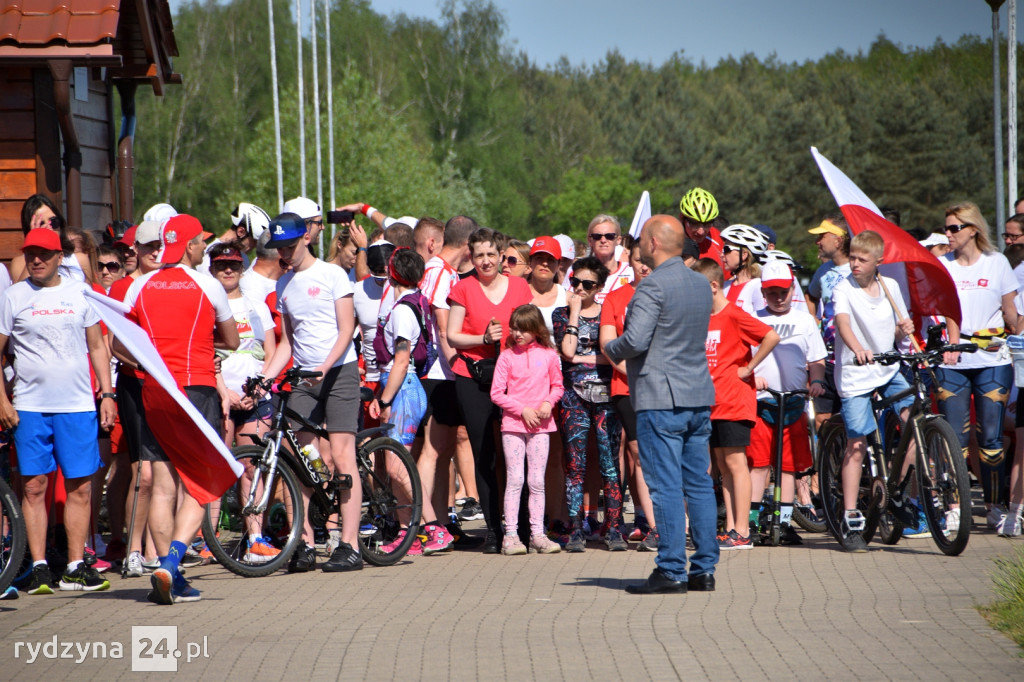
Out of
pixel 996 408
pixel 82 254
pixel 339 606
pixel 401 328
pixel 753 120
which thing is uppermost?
pixel 753 120

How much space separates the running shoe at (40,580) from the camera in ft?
25.1

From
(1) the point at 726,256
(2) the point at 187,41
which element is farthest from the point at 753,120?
(1) the point at 726,256

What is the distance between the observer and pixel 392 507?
8820 mm

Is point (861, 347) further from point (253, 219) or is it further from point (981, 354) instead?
point (253, 219)

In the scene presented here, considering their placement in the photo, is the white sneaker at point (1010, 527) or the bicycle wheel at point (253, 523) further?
the white sneaker at point (1010, 527)

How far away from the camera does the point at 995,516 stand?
9.59 m

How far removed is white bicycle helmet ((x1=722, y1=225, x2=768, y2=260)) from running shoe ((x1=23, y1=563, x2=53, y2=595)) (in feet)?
20.2

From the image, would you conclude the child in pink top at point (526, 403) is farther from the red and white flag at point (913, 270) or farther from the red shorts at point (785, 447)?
the red and white flag at point (913, 270)

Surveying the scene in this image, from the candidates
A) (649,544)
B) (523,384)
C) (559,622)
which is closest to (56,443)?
(523,384)

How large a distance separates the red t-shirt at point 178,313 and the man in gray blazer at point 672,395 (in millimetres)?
2387

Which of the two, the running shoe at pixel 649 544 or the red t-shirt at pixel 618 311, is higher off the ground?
the red t-shirt at pixel 618 311

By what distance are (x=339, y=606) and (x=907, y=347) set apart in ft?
16.3

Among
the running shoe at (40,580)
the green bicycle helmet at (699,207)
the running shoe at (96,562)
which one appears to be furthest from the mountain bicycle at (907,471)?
the running shoe at (40,580)

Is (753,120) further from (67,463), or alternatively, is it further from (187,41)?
(67,463)
